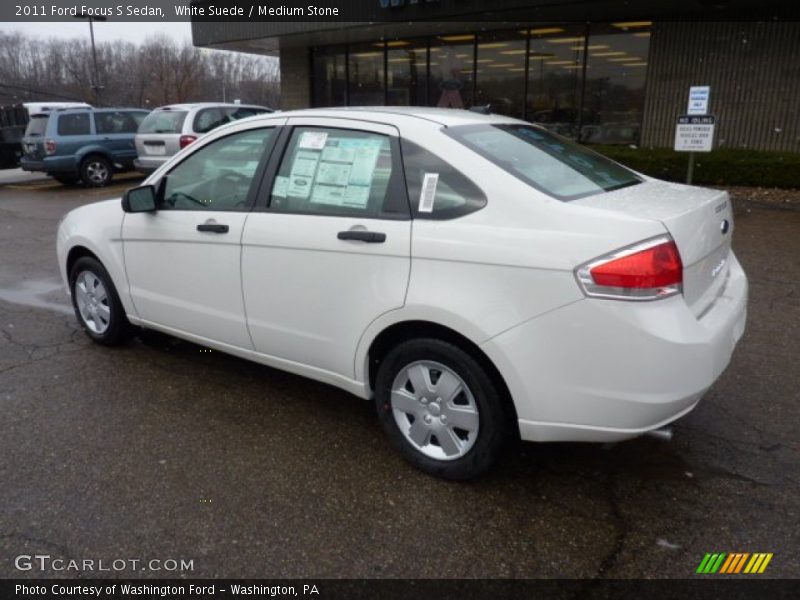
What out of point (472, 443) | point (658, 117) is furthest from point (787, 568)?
point (658, 117)

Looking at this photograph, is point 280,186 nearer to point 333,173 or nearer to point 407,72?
point 333,173

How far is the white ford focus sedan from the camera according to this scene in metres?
2.51

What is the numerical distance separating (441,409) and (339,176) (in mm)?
1240

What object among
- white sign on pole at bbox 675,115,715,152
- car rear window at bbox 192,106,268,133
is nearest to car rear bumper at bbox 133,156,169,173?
car rear window at bbox 192,106,268,133

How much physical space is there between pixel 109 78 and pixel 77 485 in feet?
180

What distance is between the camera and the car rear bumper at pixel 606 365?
8.05ft

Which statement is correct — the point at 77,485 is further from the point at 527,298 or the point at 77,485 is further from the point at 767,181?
the point at 767,181

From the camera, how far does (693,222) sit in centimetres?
270

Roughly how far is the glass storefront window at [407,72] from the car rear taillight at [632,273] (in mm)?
15616

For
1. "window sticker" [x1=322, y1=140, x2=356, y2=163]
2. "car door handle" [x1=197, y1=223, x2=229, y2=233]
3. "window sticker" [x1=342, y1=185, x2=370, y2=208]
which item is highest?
"window sticker" [x1=322, y1=140, x2=356, y2=163]

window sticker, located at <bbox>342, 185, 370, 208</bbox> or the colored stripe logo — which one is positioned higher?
window sticker, located at <bbox>342, 185, 370, 208</bbox>

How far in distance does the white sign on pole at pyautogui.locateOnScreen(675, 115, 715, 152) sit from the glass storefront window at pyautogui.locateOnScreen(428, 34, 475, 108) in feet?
28.5

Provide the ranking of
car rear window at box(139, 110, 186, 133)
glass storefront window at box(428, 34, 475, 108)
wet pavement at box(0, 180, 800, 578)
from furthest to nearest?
1. glass storefront window at box(428, 34, 475, 108)
2. car rear window at box(139, 110, 186, 133)
3. wet pavement at box(0, 180, 800, 578)

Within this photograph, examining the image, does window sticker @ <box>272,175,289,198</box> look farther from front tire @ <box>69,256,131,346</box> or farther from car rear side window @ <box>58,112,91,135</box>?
car rear side window @ <box>58,112,91,135</box>
